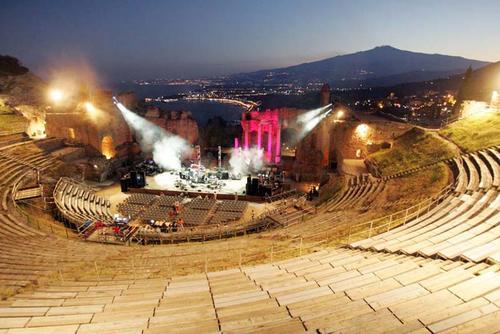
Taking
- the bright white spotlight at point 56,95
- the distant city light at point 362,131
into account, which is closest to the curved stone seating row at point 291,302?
the distant city light at point 362,131

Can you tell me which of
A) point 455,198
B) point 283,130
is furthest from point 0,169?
point 283,130

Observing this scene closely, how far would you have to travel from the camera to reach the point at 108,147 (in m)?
39.7

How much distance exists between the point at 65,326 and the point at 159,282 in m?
2.89

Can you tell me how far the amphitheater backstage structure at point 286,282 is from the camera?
5223 millimetres

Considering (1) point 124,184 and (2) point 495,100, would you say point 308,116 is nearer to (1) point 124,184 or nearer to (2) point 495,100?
(2) point 495,100

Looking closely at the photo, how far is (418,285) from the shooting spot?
6.21 m

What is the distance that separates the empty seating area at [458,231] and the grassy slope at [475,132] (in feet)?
26.7

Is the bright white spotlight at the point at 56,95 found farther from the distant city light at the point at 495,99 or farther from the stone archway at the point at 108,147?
the distant city light at the point at 495,99

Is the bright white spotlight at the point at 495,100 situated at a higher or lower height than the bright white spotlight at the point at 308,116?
higher

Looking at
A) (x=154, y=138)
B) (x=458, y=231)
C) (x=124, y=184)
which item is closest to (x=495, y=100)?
(x=458, y=231)

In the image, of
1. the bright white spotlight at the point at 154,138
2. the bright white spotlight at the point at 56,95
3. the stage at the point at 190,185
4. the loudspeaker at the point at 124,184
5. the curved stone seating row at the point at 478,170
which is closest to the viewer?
the curved stone seating row at the point at 478,170

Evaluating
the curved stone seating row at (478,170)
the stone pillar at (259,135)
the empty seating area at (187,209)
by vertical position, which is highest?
the curved stone seating row at (478,170)

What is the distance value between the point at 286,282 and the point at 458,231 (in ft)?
19.8

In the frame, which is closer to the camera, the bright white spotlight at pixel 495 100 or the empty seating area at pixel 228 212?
the empty seating area at pixel 228 212
